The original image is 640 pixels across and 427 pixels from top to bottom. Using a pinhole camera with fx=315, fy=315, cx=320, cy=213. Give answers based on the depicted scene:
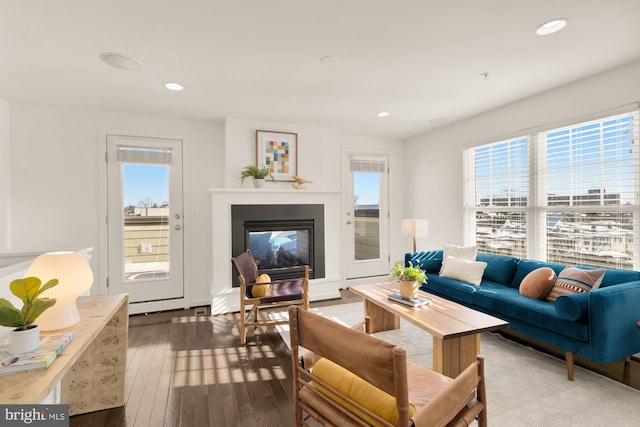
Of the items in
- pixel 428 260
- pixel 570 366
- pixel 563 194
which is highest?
pixel 563 194

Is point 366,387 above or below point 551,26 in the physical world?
below

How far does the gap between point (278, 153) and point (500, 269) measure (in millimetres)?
3083

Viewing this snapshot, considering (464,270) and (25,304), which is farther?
(464,270)

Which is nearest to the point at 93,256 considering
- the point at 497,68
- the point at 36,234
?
the point at 36,234

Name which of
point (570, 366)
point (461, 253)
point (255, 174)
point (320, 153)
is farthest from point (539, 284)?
point (255, 174)

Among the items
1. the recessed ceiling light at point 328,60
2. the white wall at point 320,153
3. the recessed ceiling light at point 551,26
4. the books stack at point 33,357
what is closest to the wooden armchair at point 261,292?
the white wall at point 320,153

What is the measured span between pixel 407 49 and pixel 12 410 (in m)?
2.87

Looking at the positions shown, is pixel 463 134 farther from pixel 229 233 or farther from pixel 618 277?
pixel 229 233

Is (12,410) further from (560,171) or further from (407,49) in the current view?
(560,171)

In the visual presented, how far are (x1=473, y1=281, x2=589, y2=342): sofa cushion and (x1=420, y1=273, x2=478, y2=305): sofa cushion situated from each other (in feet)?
0.28

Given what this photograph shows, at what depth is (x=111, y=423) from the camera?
1.94 meters

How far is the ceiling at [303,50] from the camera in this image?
193cm

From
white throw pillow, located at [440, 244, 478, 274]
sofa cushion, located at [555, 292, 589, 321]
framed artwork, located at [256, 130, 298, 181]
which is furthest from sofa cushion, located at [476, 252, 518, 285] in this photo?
framed artwork, located at [256, 130, 298, 181]

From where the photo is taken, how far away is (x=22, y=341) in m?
1.12
